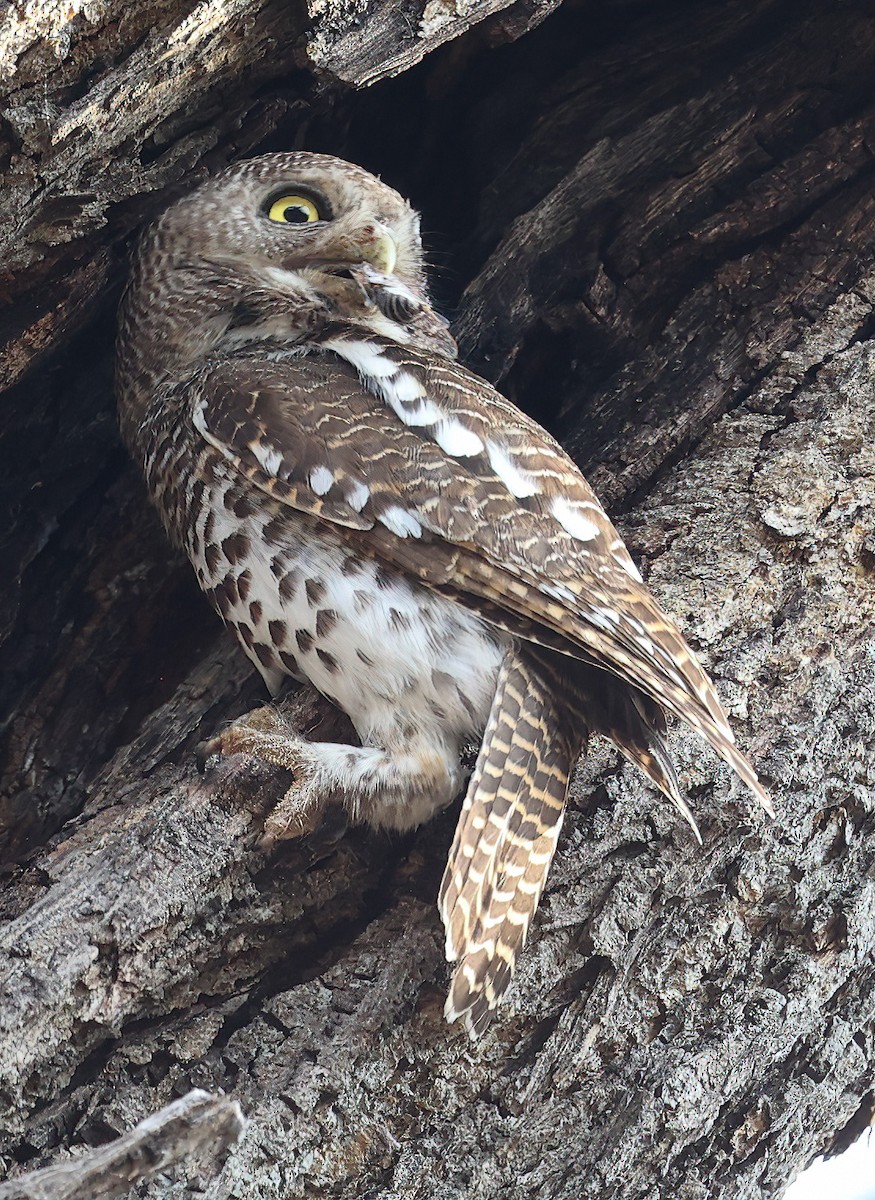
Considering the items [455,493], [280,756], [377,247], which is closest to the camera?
[280,756]

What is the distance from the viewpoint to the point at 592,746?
2199 millimetres

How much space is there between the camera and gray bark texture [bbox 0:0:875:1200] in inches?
70.9

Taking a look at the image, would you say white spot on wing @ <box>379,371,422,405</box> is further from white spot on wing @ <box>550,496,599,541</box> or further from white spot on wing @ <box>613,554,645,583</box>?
white spot on wing @ <box>613,554,645,583</box>

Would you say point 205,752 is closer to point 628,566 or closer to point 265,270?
point 628,566

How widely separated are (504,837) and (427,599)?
0.49 m

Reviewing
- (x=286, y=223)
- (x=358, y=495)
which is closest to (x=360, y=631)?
(x=358, y=495)

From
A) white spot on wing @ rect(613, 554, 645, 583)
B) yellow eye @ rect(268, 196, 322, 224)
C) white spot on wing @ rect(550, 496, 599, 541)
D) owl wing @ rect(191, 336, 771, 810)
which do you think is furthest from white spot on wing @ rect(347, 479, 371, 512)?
yellow eye @ rect(268, 196, 322, 224)

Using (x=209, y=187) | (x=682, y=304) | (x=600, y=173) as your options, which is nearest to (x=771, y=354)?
(x=682, y=304)

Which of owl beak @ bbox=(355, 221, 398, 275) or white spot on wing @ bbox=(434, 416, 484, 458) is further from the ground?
owl beak @ bbox=(355, 221, 398, 275)

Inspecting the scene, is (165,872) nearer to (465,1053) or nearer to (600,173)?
(465,1053)

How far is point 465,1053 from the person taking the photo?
184 centimetres

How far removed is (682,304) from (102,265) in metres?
1.33

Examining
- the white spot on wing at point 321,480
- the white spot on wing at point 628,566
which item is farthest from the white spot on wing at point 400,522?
the white spot on wing at point 628,566

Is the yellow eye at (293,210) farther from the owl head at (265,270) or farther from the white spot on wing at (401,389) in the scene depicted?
the white spot on wing at (401,389)
